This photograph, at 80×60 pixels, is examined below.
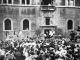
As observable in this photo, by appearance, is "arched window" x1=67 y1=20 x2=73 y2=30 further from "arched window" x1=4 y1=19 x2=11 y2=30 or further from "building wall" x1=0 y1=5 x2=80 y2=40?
"arched window" x1=4 y1=19 x2=11 y2=30

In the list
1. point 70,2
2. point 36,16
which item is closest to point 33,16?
point 36,16

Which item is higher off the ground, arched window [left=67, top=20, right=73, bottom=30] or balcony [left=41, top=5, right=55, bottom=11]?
balcony [left=41, top=5, right=55, bottom=11]

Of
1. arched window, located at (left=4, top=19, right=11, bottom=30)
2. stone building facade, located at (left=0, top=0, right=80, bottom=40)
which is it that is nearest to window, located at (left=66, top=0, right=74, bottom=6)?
stone building facade, located at (left=0, top=0, right=80, bottom=40)

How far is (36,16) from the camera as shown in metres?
27.6

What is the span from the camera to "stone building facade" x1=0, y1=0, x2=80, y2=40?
2712cm

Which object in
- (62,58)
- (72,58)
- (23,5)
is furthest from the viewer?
(23,5)

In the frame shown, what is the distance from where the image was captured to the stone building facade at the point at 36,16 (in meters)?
27.1

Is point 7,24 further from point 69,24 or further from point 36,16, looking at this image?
point 69,24

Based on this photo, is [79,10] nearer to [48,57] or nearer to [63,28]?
[63,28]

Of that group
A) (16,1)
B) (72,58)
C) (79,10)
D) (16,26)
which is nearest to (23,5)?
(16,1)

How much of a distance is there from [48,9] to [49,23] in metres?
1.87

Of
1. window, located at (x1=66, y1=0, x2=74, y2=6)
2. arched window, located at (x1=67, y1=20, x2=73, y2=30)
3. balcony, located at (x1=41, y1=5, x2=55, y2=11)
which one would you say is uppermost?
window, located at (x1=66, y1=0, x2=74, y2=6)

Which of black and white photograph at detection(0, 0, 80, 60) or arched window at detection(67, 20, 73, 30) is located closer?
black and white photograph at detection(0, 0, 80, 60)

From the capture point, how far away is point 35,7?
27469 millimetres
